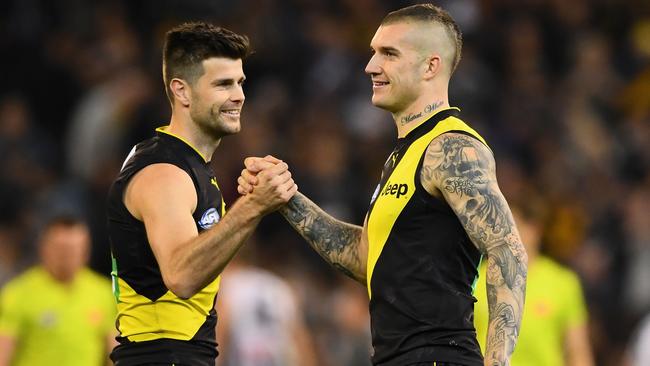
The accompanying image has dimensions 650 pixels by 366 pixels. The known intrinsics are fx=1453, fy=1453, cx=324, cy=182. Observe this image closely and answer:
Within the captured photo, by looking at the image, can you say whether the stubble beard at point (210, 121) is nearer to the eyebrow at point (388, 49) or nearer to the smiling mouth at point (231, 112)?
the smiling mouth at point (231, 112)

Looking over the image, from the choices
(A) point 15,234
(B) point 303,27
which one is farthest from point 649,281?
(A) point 15,234

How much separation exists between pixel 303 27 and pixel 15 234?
403 centimetres

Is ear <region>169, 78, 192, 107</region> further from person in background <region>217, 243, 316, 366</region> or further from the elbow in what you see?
person in background <region>217, 243, 316, 366</region>

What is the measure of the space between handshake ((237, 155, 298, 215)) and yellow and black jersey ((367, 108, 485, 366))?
510 millimetres

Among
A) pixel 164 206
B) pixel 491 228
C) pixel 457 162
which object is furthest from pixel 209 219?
pixel 491 228

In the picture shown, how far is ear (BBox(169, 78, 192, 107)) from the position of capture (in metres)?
6.69

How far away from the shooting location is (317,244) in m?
7.04

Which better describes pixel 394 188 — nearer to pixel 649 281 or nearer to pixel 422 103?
pixel 422 103

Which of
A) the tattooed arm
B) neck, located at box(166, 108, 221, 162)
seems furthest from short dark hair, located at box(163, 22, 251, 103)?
the tattooed arm

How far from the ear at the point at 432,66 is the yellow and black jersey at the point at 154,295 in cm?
109

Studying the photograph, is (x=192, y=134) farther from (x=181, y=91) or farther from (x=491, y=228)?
(x=491, y=228)

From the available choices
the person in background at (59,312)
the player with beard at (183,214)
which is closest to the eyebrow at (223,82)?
the player with beard at (183,214)

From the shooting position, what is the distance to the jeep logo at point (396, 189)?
6.21m

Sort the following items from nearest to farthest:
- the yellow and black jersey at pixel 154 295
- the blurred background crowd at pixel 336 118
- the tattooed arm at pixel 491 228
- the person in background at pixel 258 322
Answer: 1. the tattooed arm at pixel 491 228
2. the yellow and black jersey at pixel 154 295
3. the person in background at pixel 258 322
4. the blurred background crowd at pixel 336 118
